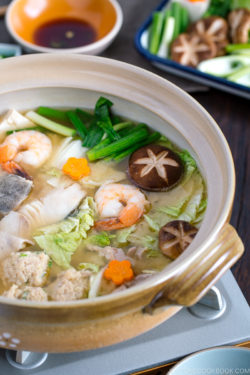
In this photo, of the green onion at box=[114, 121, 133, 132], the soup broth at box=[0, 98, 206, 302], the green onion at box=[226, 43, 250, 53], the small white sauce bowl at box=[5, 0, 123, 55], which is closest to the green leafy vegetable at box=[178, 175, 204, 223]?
the soup broth at box=[0, 98, 206, 302]

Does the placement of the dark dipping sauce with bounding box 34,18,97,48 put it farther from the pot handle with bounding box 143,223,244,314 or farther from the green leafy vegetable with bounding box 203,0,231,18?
the pot handle with bounding box 143,223,244,314

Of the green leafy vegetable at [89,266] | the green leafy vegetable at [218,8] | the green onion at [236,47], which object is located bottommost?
the green leafy vegetable at [89,266]

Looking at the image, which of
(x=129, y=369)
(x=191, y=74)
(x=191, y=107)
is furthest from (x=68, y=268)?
(x=191, y=74)

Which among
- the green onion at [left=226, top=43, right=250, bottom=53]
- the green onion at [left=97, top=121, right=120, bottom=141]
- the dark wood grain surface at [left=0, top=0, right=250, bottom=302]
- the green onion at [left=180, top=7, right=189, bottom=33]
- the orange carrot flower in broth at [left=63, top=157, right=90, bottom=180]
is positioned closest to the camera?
the orange carrot flower in broth at [left=63, top=157, right=90, bottom=180]

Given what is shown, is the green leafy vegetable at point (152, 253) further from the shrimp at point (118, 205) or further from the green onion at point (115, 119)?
the green onion at point (115, 119)

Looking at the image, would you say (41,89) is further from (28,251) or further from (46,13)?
(46,13)

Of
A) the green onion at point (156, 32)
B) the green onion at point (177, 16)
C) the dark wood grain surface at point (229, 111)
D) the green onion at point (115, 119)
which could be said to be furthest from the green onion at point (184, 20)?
the green onion at point (115, 119)
